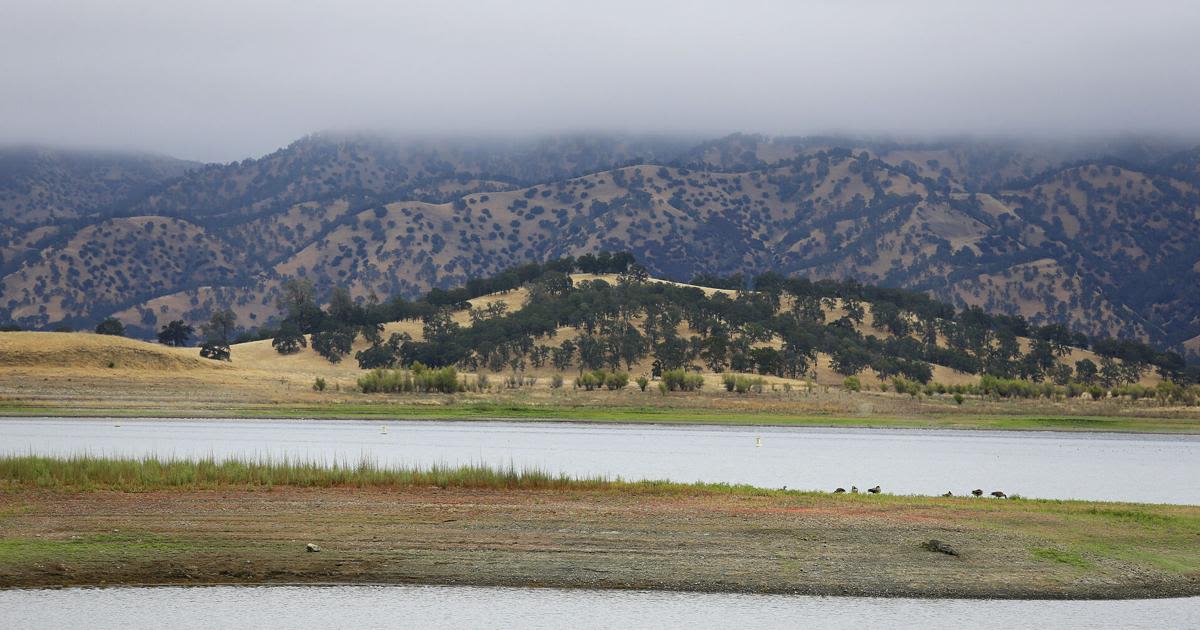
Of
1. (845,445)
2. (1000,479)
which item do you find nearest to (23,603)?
(1000,479)

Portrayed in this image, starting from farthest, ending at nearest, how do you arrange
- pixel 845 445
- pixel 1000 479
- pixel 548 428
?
pixel 548 428 < pixel 845 445 < pixel 1000 479

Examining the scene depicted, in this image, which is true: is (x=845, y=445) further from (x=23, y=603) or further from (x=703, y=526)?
(x=23, y=603)

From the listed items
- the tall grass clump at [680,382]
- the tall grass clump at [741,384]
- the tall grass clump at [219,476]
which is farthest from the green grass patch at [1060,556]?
the tall grass clump at [741,384]

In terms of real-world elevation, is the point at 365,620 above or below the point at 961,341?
below

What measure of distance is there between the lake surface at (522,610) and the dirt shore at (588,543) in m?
0.55

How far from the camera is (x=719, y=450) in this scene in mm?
58781

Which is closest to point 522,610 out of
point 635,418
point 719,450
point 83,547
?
point 83,547

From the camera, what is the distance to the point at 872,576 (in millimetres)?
24812

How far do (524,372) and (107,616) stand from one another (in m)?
102

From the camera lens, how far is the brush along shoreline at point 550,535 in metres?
24.4

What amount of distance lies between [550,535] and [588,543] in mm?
1009

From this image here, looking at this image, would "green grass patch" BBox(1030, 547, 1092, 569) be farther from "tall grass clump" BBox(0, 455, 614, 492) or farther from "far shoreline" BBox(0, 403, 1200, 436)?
"far shoreline" BBox(0, 403, 1200, 436)

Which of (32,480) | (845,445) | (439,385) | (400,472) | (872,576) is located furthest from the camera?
(439,385)

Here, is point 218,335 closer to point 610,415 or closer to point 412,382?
point 412,382
